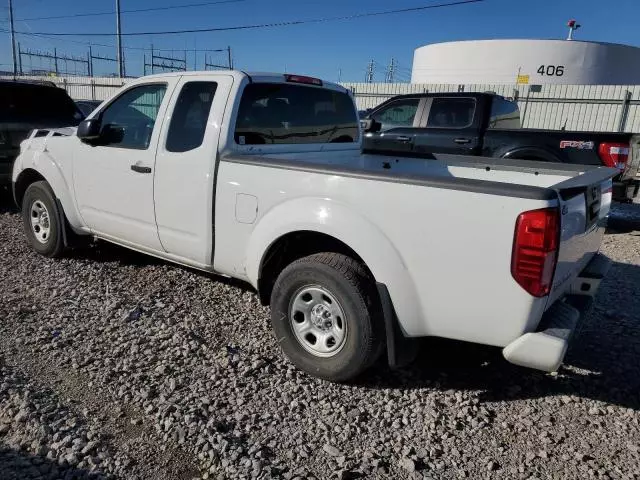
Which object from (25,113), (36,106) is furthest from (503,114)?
(25,113)

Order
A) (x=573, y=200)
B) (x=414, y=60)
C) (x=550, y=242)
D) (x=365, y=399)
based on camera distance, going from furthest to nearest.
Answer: (x=414, y=60)
(x=365, y=399)
(x=573, y=200)
(x=550, y=242)

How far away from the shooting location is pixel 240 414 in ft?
9.45

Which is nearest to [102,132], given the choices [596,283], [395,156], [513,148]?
[395,156]

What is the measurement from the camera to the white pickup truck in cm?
254

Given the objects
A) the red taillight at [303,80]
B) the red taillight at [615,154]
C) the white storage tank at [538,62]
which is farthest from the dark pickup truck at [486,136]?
the white storage tank at [538,62]

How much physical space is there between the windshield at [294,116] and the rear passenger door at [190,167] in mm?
216

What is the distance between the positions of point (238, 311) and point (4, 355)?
5.28 feet

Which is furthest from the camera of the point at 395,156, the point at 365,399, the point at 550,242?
the point at 395,156

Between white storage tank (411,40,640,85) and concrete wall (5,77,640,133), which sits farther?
white storage tank (411,40,640,85)

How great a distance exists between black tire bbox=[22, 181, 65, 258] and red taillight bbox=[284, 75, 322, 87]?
102 inches

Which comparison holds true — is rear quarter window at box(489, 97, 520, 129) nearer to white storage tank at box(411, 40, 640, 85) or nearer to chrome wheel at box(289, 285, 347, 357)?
chrome wheel at box(289, 285, 347, 357)

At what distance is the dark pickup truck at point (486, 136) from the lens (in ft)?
22.5

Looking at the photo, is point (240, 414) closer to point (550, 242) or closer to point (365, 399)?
point (365, 399)

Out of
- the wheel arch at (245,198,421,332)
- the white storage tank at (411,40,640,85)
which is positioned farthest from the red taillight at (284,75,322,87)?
the white storage tank at (411,40,640,85)
